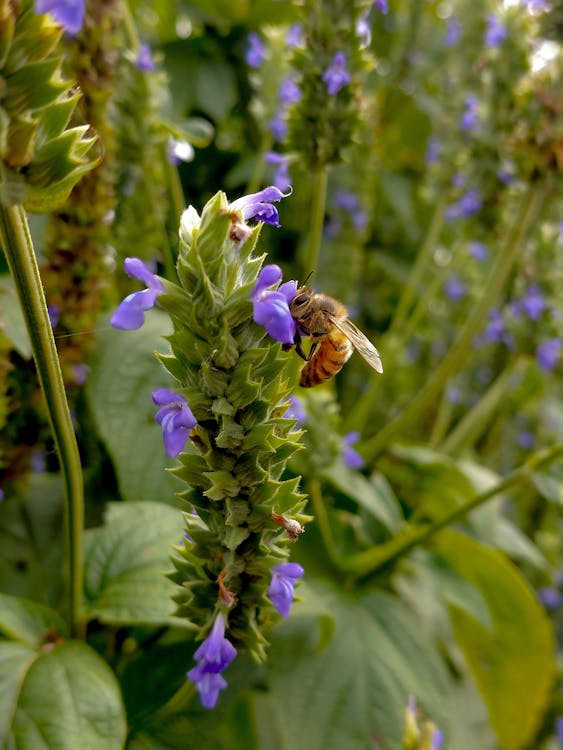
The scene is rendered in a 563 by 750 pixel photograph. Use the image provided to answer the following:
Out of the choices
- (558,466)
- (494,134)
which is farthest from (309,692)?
(494,134)

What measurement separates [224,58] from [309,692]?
1.35 meters

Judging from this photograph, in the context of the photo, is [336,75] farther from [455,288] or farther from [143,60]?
[455,288]

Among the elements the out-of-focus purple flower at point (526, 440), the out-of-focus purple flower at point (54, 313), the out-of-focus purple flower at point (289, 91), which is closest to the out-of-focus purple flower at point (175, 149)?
the out-of-focus purple flower at point (289, 91)

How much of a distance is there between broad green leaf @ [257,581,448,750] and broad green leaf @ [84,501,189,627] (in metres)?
0.26

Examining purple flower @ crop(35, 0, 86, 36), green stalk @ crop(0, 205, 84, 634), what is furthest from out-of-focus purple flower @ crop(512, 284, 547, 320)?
purple flower @ crop(35, 0, 86, 36)

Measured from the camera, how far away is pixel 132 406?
2.61 ft

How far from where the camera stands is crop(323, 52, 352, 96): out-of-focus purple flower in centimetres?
88

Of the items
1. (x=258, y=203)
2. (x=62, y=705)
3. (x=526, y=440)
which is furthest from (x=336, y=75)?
(x=526, y=440)

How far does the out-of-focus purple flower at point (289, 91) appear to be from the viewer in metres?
0.96

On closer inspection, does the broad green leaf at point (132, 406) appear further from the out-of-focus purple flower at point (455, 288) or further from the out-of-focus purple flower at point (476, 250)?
the out-of-focus purple flower at point (476, 250)

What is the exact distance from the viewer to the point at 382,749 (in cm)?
86

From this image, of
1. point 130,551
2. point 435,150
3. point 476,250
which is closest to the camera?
point 130,551

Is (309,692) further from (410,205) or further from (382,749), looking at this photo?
(410,205)

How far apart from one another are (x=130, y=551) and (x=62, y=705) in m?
0.20
